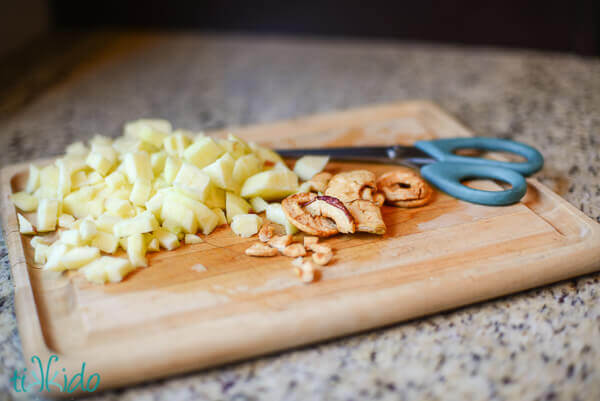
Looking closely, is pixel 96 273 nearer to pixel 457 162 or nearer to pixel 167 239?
pixel 167 239

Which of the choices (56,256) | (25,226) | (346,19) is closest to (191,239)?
(56,256)

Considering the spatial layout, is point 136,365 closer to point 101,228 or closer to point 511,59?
point 101,228

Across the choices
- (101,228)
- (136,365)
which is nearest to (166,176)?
(101,228)

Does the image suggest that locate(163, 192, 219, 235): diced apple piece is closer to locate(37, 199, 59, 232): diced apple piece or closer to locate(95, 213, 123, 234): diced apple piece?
locate(95, 213, 123, 234): diced apple piece

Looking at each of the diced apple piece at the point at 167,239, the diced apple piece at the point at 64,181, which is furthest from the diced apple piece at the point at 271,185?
the diced apple piece at the point at 64,181

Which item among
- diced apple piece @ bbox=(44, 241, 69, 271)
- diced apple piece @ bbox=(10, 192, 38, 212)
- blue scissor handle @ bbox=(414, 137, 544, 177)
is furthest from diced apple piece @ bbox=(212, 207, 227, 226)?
blue scissor handle @ bbox=(414, 137, 544, 177)
